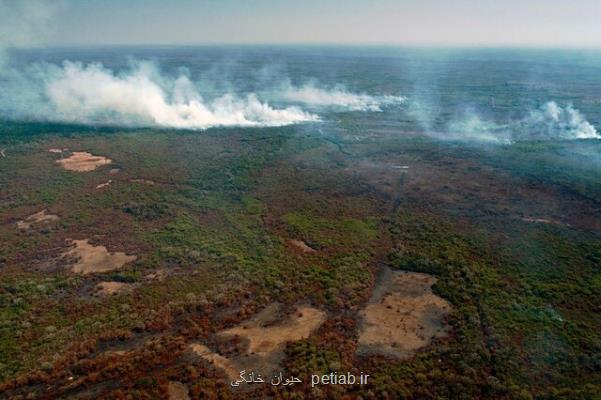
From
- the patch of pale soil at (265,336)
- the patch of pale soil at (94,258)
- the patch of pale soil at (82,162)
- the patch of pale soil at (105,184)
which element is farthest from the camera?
the patch of pale soil at (82,162)

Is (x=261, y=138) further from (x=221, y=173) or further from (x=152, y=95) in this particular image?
(x=152, y=95)

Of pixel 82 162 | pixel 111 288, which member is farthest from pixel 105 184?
pixel 111 288

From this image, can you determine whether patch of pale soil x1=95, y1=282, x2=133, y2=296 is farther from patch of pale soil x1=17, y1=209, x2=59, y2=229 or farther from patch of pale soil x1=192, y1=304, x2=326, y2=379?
patch of pale soil x1=17, y1=209, x2=59, y2=229

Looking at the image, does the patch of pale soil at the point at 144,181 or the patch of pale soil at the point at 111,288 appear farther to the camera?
the patch of pale soil at the point at 144,181

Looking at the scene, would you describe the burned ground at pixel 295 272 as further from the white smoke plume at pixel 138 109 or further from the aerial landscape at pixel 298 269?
the white smoke plume at pixel 138 109

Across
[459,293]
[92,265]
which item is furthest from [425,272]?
[92,265]

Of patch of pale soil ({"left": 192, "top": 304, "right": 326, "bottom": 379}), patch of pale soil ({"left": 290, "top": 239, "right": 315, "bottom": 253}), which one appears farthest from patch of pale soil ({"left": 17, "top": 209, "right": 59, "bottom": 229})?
patch of pale soil ({"left": 192, "top": 304, "right": 326, "bottom": 379})

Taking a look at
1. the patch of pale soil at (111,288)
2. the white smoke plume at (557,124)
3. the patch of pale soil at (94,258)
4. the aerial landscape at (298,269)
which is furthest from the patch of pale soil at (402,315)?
the white smoke plume at (557,124)

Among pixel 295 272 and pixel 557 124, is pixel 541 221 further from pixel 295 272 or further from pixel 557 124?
pixel 557 124

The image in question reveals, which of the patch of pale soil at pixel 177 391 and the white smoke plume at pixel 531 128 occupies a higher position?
the white smoke plume at pixel 531 128
